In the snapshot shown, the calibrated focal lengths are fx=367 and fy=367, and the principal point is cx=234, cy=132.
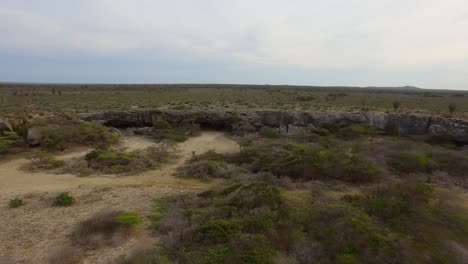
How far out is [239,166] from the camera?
16.4 metres

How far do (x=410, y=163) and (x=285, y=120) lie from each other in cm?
1146

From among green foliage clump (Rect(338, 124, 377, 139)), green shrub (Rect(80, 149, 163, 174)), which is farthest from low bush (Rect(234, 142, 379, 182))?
green foliage clump (Rect(338, 124, 377, 139))

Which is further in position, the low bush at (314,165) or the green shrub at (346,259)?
the low bush at (314,165)

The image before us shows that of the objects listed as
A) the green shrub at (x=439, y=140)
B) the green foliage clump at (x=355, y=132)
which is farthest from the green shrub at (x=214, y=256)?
the green shrub at (x=439, y=140)

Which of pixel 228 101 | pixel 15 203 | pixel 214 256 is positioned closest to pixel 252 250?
pixel 214 256

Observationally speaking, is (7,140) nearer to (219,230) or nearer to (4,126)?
(4,126)

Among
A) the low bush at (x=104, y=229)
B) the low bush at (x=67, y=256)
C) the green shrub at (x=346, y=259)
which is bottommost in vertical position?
the low bush at (x=67, y=256)

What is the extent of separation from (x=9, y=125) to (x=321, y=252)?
21184mm

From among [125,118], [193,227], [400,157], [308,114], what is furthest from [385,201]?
[125,118]

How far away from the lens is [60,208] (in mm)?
11305

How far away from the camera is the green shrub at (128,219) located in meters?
9.64

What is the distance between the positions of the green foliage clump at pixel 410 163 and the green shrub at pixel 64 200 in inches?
504

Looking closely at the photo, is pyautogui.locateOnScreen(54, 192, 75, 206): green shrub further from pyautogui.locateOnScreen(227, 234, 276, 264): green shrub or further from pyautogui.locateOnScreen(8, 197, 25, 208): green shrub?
pyautogui.locateOnScreen(227, 234, 276, 264): green shrub

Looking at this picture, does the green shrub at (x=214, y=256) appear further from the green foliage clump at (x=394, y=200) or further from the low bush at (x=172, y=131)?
the low bush at (x=172, y=131)
